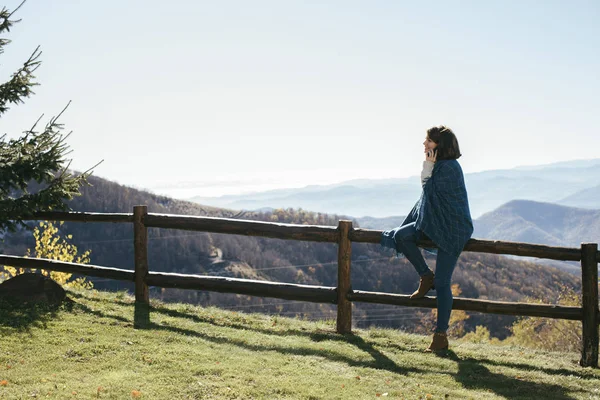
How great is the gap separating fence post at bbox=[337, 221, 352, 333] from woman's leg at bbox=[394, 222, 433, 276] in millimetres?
783

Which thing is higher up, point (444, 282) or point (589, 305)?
point (444, 282)

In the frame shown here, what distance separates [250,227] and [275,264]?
80.8m

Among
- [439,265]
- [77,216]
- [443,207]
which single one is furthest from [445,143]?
[77,216]

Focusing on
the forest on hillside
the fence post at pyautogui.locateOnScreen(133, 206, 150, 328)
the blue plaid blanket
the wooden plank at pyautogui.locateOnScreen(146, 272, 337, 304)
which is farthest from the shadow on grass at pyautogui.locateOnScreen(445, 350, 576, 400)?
the forest on hillside

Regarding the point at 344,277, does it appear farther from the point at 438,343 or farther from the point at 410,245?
the point at 438,343

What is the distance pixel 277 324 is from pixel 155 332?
75.8 inches

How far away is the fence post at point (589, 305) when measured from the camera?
687 cm

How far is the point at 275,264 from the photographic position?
8819 centimetres

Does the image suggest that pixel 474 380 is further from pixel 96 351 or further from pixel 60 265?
pixel 60 265

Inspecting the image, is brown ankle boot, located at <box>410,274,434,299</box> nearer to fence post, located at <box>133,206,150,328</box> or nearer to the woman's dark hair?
the woman's dark hair

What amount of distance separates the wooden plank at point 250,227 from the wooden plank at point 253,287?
0.66 metres

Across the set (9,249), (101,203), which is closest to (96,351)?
(9,249)

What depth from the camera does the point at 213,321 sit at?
318 inches

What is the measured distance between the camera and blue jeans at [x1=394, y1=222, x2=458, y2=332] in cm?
672
